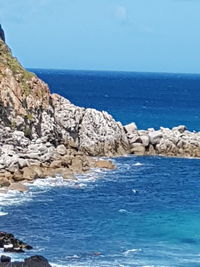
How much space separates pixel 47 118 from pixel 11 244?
4045cm

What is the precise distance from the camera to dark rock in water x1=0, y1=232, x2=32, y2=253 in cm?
4591

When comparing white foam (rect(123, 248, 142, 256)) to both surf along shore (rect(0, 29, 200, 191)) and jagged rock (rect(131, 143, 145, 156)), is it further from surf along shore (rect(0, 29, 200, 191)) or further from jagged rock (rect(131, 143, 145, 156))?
jagged rock (rect(131, 143, 145, 156))

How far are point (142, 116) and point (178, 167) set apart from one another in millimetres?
68178

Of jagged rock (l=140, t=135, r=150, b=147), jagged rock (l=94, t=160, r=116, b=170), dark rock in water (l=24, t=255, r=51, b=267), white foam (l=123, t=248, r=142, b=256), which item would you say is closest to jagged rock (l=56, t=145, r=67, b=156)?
jagged rock (l=94, t=160, r=116, b=170)

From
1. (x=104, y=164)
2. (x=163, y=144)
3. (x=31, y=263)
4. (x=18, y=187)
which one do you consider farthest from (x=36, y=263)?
(x=163, y=144)

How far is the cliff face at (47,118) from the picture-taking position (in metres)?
82.1

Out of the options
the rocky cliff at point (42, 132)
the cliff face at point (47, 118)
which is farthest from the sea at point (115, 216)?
the cliff face at point (47, 118)

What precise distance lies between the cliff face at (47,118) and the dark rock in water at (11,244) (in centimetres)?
3363

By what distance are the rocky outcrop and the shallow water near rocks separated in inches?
559

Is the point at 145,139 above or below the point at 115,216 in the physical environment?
above

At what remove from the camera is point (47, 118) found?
85938 mm

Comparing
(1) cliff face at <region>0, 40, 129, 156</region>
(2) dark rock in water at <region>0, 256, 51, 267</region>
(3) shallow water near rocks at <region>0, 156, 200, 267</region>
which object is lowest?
(3) shallow water near rocks at <region>0, 156, 200, 267</region>

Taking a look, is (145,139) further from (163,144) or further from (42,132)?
(42,132)

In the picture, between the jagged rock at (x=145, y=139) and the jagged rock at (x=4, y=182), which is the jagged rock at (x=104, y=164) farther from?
the jagged rock at (x=4, y=182)
